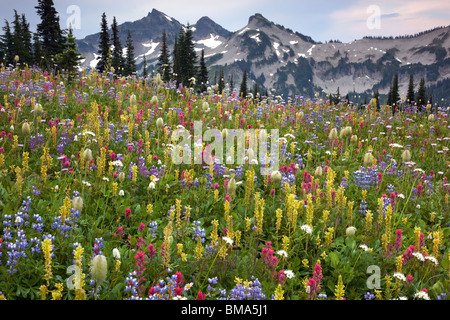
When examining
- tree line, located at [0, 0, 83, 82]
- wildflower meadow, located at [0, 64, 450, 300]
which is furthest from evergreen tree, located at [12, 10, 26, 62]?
wildflower meadow, located at [0, 64, 450, 300]

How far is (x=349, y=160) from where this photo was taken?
21.4 ft

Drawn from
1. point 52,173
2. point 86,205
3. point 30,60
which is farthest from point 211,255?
point 30,60

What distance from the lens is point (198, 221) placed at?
3.73 m

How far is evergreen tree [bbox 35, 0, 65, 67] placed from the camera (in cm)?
1981

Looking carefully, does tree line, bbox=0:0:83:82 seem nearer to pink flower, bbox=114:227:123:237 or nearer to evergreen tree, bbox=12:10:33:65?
evergreen tree, bbox=12:10:33:65

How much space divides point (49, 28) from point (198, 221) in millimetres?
25530

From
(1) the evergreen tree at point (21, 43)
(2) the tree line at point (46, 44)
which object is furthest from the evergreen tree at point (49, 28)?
(1) the evergreen tree at point (21, 43)

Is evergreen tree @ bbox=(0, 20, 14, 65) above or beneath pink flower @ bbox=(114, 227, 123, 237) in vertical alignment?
above

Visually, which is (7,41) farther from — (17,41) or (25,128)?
(25,128)

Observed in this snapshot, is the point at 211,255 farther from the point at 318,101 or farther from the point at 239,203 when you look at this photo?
the point at 318,101

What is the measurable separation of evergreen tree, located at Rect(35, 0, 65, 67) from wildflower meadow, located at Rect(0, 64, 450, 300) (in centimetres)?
1576

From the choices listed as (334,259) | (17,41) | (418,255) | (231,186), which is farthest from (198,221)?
(17,41)

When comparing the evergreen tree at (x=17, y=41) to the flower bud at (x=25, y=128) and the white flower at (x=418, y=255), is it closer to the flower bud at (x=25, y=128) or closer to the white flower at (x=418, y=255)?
the flower bud at (x=25, y=128)

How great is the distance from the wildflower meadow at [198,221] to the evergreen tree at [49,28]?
15.8 metres
